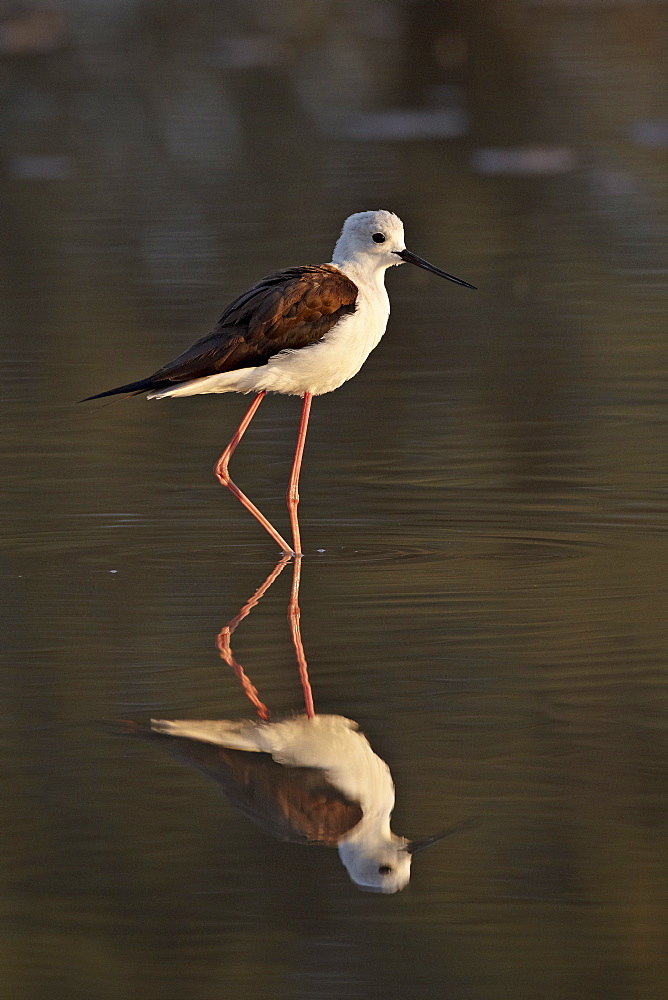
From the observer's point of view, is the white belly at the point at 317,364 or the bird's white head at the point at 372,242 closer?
the white belly at the point at 317,364

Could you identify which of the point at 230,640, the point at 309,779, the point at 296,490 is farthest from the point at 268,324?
the point at 309,779

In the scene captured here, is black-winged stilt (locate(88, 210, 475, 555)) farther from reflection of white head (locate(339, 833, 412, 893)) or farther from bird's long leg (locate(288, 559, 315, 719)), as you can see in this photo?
reflection of white head (locate(339, 833, 412, 893))

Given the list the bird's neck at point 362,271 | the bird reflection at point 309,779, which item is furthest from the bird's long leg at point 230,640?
the bird's neck at point 362,271

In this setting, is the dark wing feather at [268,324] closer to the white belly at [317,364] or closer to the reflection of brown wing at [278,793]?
the white belly at [317,364]

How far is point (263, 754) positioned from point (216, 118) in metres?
16.5

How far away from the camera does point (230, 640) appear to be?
5715mm

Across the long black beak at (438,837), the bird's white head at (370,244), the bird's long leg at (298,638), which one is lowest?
the bird's long leg at (298,638)

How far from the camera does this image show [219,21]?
2734cm

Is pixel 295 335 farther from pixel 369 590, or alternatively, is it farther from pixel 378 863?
pixel 378 863

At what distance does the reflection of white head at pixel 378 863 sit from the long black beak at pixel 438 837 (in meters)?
0.02

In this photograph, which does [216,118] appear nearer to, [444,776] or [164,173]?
[164,173]

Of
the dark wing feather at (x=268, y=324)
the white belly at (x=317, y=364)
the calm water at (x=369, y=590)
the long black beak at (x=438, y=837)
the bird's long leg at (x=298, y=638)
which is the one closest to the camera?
the calm water at (x=369, y=590)

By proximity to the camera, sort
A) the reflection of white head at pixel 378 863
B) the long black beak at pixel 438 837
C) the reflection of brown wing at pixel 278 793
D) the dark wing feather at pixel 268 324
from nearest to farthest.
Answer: the reflection of white head at pixel 378 863, the long black beak at pixel 438 837, the reflection of brown wing at pixel 278 793, the dark wing feather at pixel 268 324

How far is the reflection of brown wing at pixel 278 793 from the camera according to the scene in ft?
14.0
